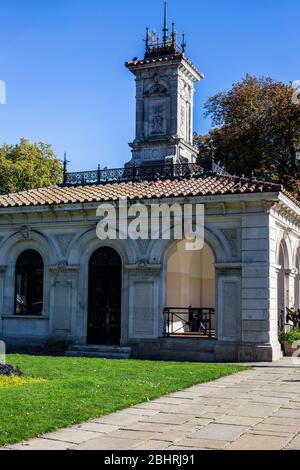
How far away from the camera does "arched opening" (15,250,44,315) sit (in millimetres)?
22109

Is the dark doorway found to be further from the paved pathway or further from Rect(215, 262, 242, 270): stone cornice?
the paved pathway

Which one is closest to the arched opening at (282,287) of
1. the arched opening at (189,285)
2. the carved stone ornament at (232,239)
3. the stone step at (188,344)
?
the arched opening at (189,285)

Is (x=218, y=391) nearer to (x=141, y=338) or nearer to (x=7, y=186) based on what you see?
(x=141, y=338)

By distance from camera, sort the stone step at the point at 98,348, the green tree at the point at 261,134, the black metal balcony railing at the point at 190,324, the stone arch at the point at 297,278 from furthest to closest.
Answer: the green tree at the point at 261,134 < the stone arch at the point at 297,278 < the black metal balcony railing at the point at 190,324 < the stone step at the point at 98,348

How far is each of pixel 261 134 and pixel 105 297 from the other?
673 inches

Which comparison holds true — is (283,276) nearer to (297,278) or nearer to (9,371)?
(297,278)

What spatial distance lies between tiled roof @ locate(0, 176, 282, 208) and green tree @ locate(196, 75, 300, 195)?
12047mm

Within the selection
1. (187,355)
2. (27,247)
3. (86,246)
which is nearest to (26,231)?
(27,247)

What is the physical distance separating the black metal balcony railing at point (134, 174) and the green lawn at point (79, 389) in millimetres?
8472

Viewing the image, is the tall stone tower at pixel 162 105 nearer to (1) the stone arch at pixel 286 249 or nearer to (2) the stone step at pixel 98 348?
(1) the stone arch at pixel 286 249

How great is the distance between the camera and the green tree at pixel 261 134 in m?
33.5

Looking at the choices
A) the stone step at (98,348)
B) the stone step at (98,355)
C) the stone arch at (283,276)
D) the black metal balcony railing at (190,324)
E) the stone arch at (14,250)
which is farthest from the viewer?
the stone arch at (14,250)

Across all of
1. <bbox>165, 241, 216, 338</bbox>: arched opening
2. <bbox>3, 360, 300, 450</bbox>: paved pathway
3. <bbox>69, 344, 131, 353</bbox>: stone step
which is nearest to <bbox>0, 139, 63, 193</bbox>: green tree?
<bbox>165, 241, 216, 338</bbox>: arched opening
